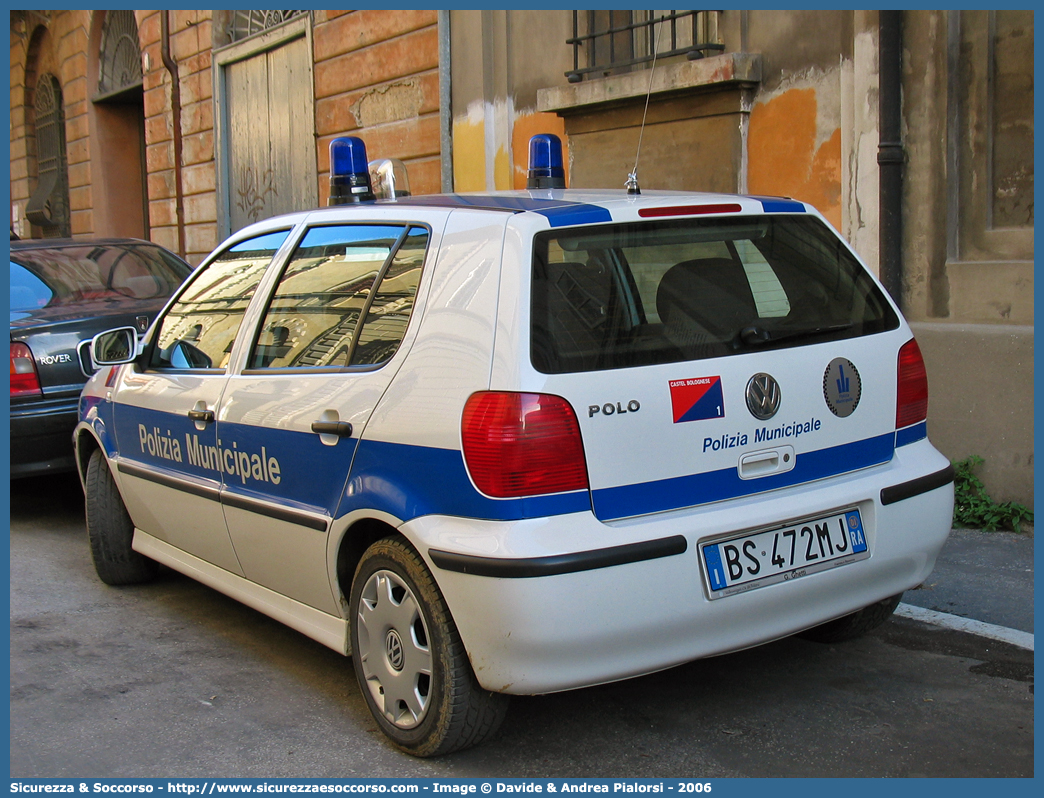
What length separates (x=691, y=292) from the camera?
3098 mm

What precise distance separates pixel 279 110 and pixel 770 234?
1108 centimetres

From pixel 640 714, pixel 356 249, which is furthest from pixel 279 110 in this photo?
pixel 640 714

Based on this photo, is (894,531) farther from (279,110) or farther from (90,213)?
(90,213)

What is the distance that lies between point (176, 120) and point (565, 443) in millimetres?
14742

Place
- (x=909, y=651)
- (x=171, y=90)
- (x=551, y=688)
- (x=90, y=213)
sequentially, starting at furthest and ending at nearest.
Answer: (x=90, y=213) → (x=171, y=90) → (x=909, y=651) → (x=551, y=688)

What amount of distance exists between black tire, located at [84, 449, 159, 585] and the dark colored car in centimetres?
A: 94

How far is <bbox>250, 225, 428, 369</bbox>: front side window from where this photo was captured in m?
3.22

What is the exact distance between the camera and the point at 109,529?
490 centimetres

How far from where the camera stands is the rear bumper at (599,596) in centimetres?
268

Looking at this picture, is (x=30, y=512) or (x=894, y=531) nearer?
(x=894, y=531)

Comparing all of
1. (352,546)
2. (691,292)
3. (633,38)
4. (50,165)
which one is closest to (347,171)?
(352,546)

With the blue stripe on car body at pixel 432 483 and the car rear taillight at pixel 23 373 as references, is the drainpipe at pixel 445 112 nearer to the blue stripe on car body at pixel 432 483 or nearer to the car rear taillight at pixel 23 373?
the car rear taillight at pixel 23 373

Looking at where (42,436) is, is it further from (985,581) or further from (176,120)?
(176,120)

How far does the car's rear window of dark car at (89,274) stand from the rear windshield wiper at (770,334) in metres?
5.00
